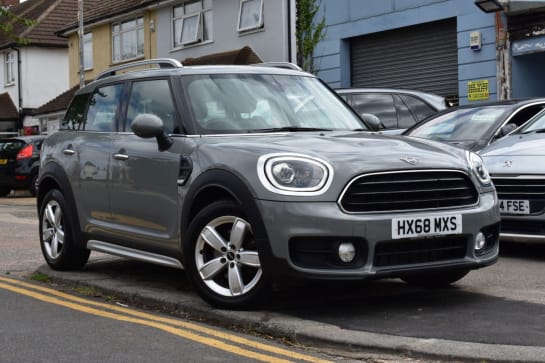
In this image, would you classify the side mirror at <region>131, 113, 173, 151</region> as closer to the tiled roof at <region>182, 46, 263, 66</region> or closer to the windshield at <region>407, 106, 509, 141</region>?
the windshield at <region>407, 106, 509, 141</region>

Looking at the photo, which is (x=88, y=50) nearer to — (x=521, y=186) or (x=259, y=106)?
(x=521, y=186)

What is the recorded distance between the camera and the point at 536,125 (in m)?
9.45

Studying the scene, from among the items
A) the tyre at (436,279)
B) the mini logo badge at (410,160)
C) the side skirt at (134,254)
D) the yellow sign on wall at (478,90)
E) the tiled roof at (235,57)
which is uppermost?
the tiled roof at (235,57)

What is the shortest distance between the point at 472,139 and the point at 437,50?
11226 millimetres

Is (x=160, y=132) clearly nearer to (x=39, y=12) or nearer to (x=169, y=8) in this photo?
(x=169, y=8)

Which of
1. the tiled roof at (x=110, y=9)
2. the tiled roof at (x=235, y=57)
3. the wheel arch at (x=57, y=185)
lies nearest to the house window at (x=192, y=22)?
the tiled roof at (x=110, y=9)

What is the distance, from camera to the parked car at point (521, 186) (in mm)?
8289

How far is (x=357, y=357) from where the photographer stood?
16.3ft

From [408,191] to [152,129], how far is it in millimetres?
1923

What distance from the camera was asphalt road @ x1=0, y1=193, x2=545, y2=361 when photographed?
5.28 metres

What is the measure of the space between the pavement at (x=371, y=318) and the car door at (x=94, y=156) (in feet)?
1.85

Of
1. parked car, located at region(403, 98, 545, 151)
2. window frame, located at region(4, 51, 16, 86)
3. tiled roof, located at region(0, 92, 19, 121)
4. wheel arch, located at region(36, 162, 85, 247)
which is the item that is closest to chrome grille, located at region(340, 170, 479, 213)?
wheel arch, located at region(36, 162, 85, 247)

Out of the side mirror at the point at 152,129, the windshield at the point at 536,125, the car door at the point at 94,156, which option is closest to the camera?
the side mirror at the point at 152,129

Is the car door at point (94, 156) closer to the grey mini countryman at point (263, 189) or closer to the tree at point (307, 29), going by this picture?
the grey mini countryman at point (263, 189)
